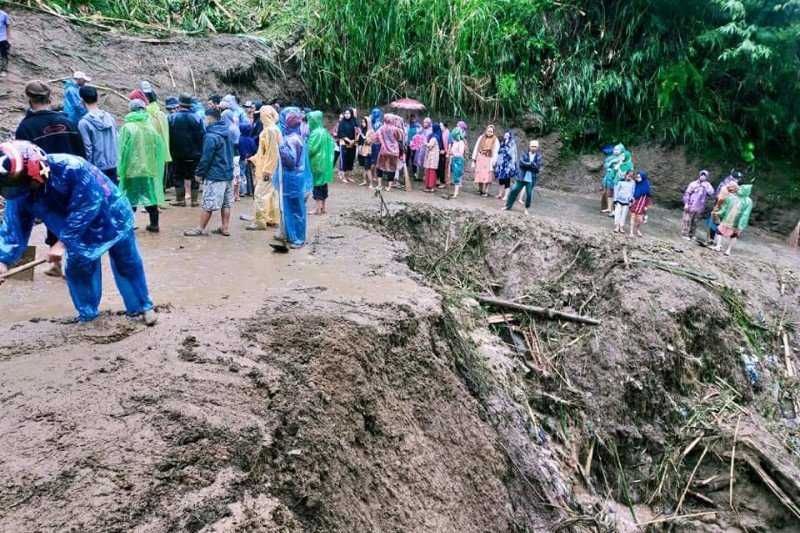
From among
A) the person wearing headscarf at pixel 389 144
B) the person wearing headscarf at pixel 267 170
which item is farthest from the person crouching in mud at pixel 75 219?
the person wearing headscarf at pixel 389 144

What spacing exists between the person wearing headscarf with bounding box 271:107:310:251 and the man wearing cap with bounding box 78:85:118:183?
1.95 meters

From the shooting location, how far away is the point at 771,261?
11172 mm

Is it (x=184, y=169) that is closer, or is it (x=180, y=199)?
(x=184, y=169)

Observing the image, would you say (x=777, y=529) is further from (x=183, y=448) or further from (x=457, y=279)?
(x=183, y=448)

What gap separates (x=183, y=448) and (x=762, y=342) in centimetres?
894

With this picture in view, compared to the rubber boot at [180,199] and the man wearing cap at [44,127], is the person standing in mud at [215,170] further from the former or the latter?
the rubber boot at [180,199]

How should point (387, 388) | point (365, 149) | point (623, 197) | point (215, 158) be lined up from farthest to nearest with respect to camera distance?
1. point (365, 149)
2. point (623, 197)
3. point (215, 158)
4. point (387, 388)

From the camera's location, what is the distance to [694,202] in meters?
11.5

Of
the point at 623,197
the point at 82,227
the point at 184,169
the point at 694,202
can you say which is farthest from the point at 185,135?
the point at 694,202

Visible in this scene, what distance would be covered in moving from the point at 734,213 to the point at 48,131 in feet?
35.2

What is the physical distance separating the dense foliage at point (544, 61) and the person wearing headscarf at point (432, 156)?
2544mm

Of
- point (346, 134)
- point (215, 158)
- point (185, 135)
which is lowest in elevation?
point (215, 158)

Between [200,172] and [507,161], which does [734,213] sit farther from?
[200,172]

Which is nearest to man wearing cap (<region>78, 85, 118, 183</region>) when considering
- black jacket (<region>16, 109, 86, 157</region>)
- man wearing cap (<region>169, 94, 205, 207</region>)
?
black jacket (<region>16, 109, 86, 157</region>)
